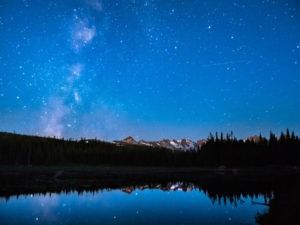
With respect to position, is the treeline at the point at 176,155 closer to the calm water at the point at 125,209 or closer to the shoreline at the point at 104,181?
the shoreline at the point at 104,181

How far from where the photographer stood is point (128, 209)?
26.0 metres

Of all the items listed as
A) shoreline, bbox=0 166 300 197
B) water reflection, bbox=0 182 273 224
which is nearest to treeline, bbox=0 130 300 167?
shoreline, bbox=0 166 300 197

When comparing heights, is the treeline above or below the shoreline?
above

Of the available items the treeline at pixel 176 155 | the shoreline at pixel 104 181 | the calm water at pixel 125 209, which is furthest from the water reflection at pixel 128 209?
the treeline at pixel 176 155

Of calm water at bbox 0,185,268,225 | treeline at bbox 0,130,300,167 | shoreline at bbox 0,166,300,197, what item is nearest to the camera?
calm water at bbox 0,185,268,225

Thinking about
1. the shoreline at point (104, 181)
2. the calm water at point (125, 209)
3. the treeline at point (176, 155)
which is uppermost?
the treeline at point (176, 155)

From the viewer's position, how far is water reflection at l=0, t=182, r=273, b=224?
829 inches

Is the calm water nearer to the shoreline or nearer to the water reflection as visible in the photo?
the water reflection

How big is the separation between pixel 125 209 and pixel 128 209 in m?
0.29

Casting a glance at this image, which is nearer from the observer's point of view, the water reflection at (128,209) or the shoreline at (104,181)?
the water reflection at (128,209)

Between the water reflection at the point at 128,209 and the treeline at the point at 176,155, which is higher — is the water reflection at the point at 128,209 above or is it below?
below

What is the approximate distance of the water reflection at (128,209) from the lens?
69.1ft

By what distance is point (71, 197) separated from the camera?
32.2 m

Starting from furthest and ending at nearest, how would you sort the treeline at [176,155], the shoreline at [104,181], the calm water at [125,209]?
1. the treeline at [176,155]
2. the shoreline at [104,181]
3. the calm water at [125,209]
